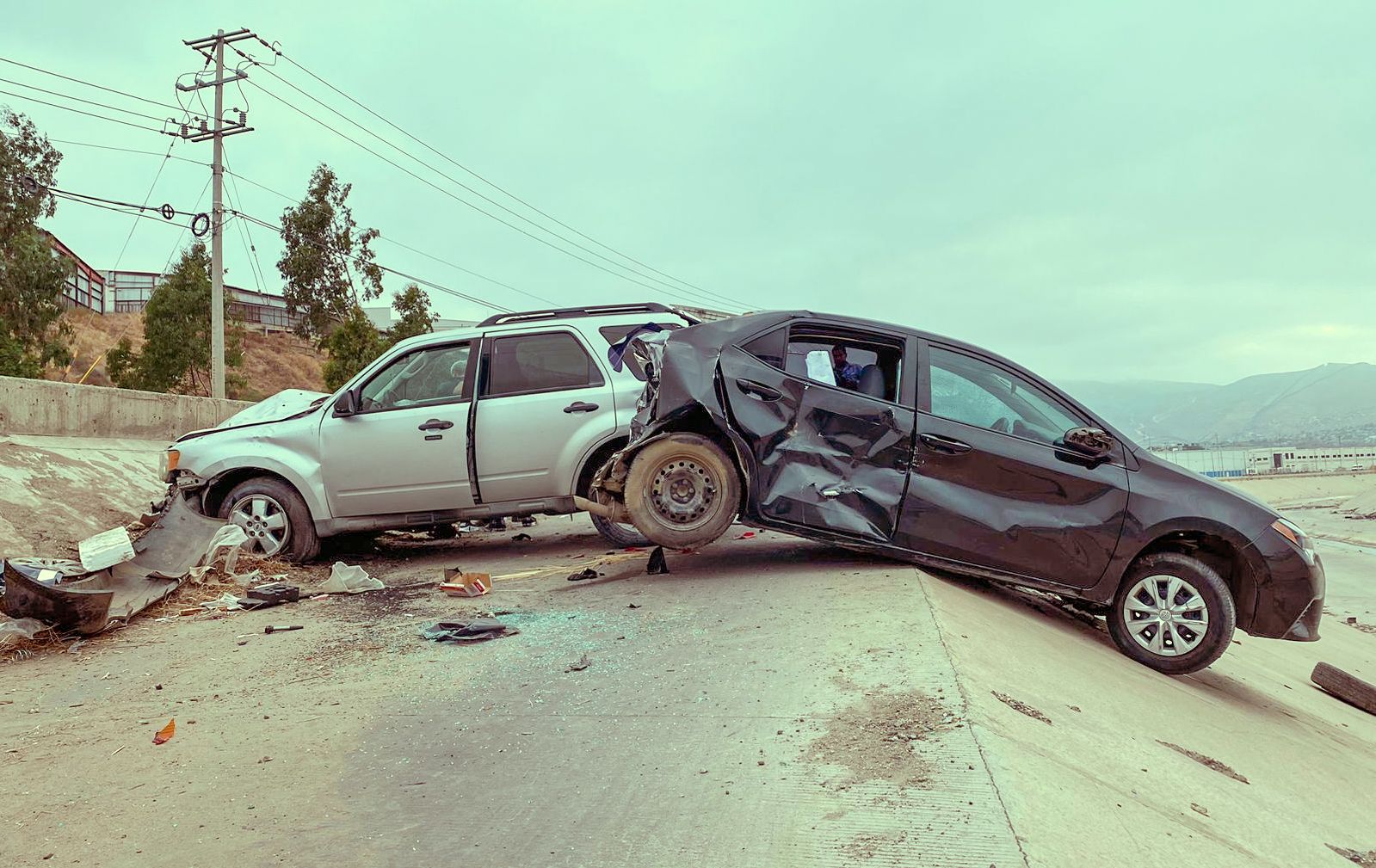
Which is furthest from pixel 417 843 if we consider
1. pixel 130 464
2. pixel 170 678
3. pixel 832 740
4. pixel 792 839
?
pixel 130 464

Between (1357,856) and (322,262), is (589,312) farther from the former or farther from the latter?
(322,262)

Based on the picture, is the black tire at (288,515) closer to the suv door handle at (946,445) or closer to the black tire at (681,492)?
the black tire at (681,492)

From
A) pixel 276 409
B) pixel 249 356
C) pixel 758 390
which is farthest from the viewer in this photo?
pixel 249 356

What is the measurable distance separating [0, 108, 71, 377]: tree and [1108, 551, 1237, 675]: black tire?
4069 centimetres

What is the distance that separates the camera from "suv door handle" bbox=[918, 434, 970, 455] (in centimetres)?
640

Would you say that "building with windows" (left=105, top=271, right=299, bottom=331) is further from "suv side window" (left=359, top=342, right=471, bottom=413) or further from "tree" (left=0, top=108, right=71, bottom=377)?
"suv side window" (left=359, top=342, right=471, bottom=413)

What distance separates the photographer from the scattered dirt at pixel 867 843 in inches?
114

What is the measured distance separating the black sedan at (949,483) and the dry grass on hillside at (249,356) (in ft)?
150

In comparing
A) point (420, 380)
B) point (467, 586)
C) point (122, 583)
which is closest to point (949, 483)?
point (467, 586)

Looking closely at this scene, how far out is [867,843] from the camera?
9.72ft

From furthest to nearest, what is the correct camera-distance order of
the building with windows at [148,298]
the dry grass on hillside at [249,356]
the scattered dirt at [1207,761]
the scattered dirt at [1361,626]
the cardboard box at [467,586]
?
1. the building with windows at [148,298]
2. the dry grass on hillside at [249,356]
3. the scattered dirt at [1361,626]
4. the cardboard box at [467,586]
5. the scattered dirt at [1207,761]

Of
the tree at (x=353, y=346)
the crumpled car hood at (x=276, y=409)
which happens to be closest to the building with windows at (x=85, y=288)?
the tree at (x=353, y=346)

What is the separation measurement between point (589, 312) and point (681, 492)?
274cm

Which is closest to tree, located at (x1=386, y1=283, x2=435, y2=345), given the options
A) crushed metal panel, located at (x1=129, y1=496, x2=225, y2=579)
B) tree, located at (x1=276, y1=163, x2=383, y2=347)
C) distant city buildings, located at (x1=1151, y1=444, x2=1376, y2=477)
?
tree, located at (x1=276, y1=163, x2=383, y2=347)
